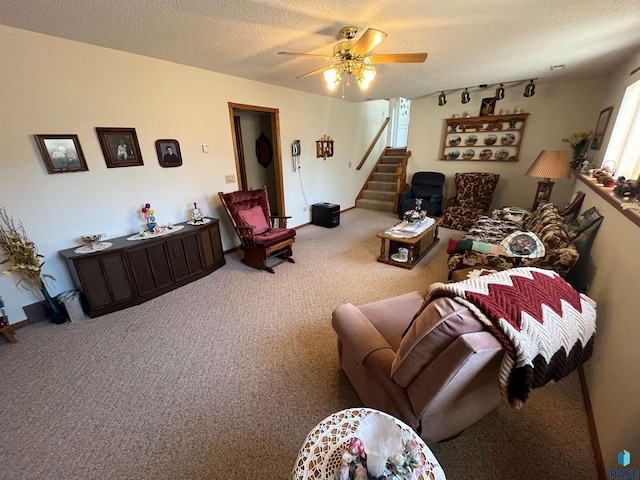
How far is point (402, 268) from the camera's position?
3.27 meters

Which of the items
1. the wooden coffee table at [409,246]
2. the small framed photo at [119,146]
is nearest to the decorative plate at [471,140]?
the wooden coffee table at [409,246]

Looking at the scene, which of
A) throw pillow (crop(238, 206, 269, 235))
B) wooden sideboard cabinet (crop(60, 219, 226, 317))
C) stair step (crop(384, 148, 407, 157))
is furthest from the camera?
stair step (crop(384, 148, 407, 157))

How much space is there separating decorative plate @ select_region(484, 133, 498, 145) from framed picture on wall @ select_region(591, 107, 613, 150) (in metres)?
1.31

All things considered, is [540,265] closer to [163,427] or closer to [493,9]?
[493,9]

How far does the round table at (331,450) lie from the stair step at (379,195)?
550 cm

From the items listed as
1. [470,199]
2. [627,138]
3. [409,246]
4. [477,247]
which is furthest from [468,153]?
[477,247]

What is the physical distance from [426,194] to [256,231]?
368 centimetres

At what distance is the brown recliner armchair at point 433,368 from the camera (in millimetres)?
865

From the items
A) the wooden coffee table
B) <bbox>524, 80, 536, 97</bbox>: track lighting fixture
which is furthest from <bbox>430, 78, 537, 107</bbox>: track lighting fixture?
the wooden coffee table

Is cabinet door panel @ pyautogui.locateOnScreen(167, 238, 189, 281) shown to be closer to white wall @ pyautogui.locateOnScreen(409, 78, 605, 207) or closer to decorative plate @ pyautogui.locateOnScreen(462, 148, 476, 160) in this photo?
white wall @ pyautogui.locateOnScreen(409, 78, 605, 207)

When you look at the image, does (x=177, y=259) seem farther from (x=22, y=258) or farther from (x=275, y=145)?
(x=275, y=145)

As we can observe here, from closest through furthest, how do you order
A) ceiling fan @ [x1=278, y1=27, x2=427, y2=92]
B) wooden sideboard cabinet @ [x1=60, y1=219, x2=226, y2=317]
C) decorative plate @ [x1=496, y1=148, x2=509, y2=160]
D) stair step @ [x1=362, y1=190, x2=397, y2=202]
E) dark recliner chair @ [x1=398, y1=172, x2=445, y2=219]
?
ceiling fan @ [x1=278, y1=27, x2=427, y2=92] → wooden sideboard cabinet @ [x1=60, y1=219, x2=226, y2=317] → decorative plate @ [x1=496, y1=148, x2=509, y2=160] → dark recliner chair @ [x1=398, y1=172, x2=445, y2=219] → stair step @ [x1=362, y1=190, x2=397, y2=202]

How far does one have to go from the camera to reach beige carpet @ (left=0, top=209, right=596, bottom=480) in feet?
4.20

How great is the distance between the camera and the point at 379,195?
6.30 meters
